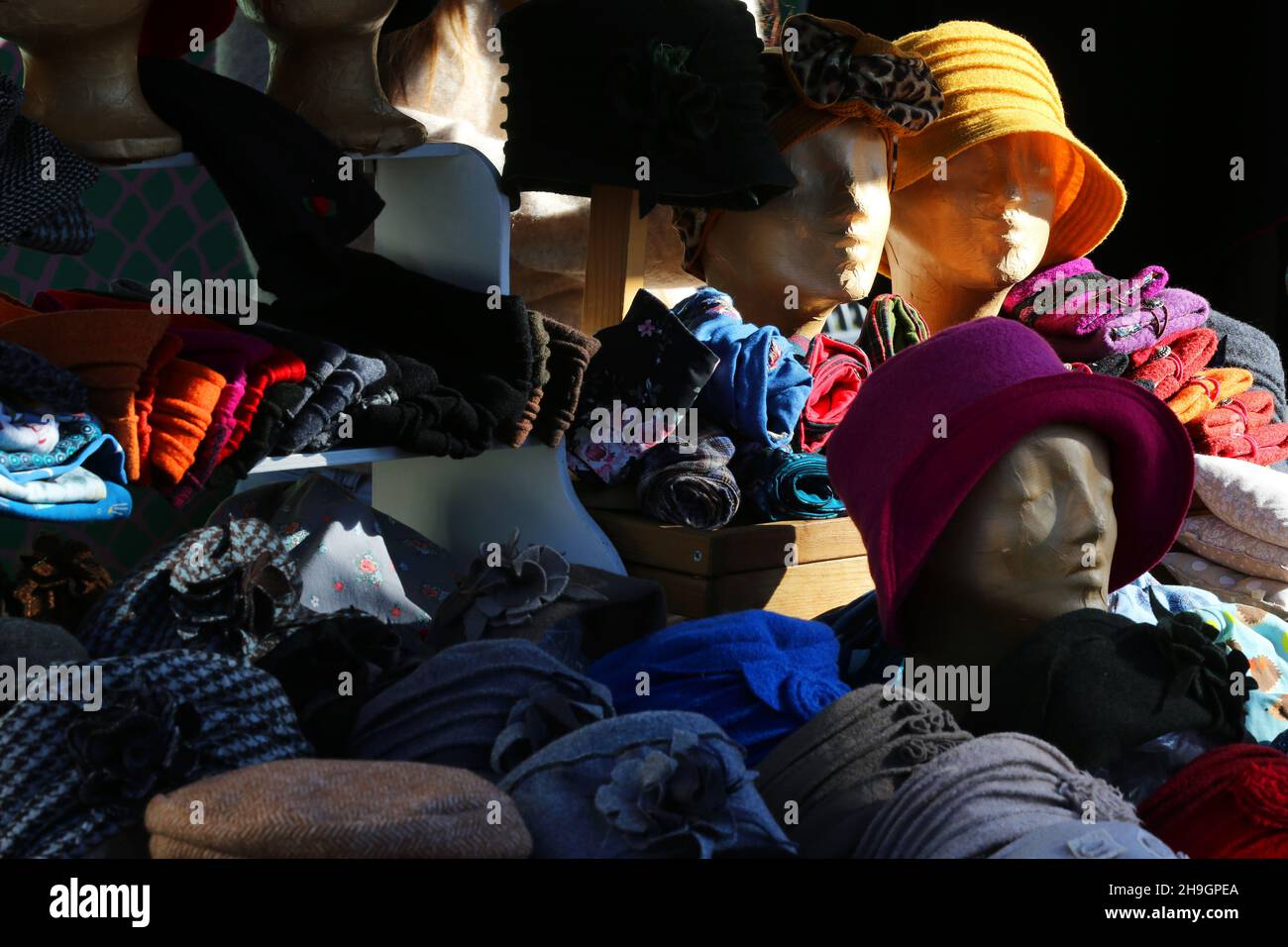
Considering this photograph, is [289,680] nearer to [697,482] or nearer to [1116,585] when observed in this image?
[697,482]

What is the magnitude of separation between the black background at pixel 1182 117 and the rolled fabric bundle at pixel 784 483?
180cm

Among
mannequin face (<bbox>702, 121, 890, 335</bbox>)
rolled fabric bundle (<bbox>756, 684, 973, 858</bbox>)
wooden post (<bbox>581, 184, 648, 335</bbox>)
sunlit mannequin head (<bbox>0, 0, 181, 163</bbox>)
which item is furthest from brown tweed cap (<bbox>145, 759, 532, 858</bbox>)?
mannequin face (<bbox>702, 121, 890, 335</bbox>)

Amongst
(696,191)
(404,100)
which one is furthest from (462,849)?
(404,100)

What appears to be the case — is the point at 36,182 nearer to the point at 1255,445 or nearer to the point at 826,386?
the point at 826,386

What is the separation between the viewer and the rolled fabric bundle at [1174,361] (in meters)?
3.10

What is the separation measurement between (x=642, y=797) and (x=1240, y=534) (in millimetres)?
1922

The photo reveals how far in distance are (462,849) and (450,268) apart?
52.7 inches

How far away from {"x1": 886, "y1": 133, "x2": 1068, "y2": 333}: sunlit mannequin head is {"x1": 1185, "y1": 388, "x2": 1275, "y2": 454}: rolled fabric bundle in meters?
0.52

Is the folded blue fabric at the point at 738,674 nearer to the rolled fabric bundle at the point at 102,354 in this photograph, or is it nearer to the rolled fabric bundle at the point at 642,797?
the rolled fabric bundle at the point at 642,797

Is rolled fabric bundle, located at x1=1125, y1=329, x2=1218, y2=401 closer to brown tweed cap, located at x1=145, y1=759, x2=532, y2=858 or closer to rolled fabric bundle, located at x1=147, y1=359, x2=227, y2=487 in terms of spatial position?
rolled fabric bundle, located at x1=147, y1=359, x2=227, y2=487

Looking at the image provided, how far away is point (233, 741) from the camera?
4.63 ft

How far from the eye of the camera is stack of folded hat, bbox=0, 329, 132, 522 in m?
1.63

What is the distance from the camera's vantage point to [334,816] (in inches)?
48.4
